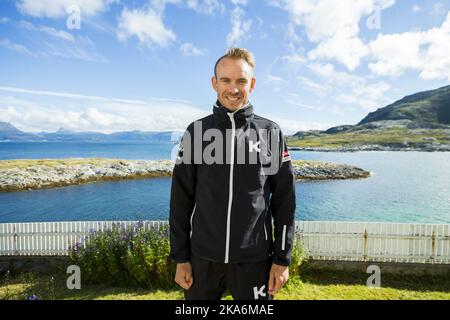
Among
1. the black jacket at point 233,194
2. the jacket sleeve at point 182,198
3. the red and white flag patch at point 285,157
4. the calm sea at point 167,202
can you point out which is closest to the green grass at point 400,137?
the calm sea at point 167,202

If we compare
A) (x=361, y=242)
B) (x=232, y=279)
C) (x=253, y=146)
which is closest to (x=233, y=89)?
(x=253, y=146)

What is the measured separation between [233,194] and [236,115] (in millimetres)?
824

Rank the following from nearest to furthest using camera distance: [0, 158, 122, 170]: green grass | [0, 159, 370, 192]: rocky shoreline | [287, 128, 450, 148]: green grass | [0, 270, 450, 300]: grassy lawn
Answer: [0, 270, 450, 300]: grassy lawn < [0, 159, 370, 192]: rocky shoreline < [0, 158, 122, 170]: green grass < [287, 128, 450, 148]: green grass

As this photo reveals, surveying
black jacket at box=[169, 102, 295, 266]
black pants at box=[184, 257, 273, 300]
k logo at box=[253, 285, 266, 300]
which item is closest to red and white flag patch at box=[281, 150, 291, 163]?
black jacket at box=[169, 102, 295, 266]

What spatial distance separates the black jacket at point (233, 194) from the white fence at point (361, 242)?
6392 mm

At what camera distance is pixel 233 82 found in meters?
2.81

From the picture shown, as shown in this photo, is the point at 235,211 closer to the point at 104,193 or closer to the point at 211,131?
the point at 211,131

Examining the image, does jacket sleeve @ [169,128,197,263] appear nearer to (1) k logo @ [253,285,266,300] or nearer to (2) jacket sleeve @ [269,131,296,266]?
(1) k logo @ [253,285,266,300]

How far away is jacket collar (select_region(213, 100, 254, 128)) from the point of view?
2939mm

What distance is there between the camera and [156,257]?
762 centimetres

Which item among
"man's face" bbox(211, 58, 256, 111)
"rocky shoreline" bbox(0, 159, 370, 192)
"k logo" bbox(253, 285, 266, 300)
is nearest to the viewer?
"man's face" bbox(211, 58, 256, 111)

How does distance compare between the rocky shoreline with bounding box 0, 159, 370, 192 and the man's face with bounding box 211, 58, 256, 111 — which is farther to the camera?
the rocky shoreline with bounding box 0, 159, 370, 192
